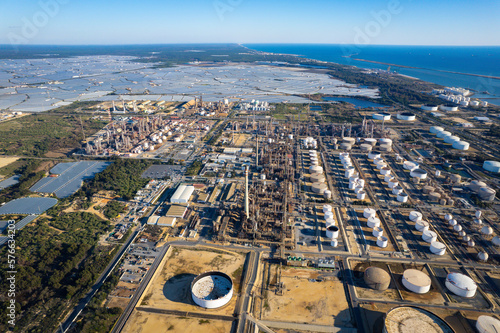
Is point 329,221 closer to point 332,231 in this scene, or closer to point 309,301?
point 332,231

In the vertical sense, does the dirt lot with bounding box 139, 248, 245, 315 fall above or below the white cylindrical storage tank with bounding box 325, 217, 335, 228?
below

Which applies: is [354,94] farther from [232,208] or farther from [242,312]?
[242,312]

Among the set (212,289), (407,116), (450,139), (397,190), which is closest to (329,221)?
(397,190)

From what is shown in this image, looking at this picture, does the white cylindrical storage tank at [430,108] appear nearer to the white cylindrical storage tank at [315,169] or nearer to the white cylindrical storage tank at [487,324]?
the white cylindrical storage tank at [315,169]

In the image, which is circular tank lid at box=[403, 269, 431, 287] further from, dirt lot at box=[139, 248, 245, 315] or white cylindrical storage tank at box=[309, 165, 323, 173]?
white cylindrical storage tank at box=[309, 165, 323, 173]

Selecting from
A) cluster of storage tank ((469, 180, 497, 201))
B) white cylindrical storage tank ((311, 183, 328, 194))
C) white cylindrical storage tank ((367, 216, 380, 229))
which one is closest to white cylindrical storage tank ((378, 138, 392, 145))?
cluster of storage tank ((469, 180, 497, 201))

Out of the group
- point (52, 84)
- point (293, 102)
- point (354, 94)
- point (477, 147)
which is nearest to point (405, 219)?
point (477, 147)
